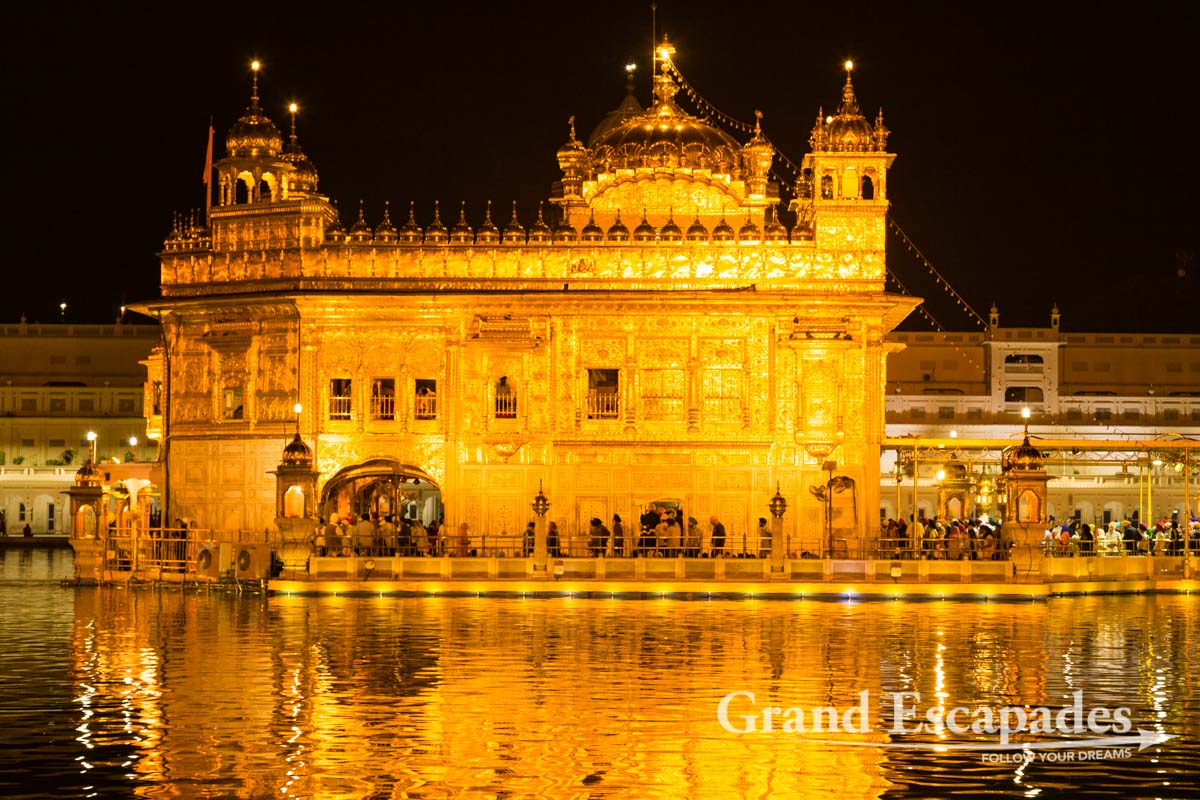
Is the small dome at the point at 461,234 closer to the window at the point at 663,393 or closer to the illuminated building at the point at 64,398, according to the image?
the window at the point at 663,393

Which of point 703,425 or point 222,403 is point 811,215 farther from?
point 222,403

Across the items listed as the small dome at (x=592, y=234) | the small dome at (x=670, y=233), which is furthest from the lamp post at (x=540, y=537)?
the small dome at (x=670, y=233)

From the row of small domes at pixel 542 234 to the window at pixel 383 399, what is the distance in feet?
10.3

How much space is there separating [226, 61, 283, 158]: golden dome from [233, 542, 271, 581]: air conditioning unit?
11242mm

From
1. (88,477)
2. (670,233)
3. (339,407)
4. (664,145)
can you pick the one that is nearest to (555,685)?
(88,477)

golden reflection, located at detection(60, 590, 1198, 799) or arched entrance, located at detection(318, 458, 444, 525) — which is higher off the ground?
arched entrance, located at detection(318, 458, 444, 525)

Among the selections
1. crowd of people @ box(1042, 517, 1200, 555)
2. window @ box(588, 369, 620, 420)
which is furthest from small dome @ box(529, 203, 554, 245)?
crowd of people @ box(1042, 517, 1200, 555)

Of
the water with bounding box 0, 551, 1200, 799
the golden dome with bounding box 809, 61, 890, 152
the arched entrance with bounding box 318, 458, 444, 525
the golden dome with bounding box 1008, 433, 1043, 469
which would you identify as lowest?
the water with bounding box 0, 551, 1200, 799

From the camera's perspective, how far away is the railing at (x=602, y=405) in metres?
42.5

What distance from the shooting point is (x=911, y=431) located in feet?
276

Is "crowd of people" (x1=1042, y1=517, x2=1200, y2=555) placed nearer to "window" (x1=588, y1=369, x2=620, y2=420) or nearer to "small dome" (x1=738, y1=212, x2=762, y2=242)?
"small dome" (x1=738, y1=212, x2=762, y2=242)

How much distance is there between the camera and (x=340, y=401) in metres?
42.8

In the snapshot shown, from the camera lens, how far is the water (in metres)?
15.6

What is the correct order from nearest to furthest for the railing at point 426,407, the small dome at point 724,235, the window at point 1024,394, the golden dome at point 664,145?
the railing at point 426,407, the small dome at point 724,235, the golden dome at point 664,145, the window at point 1024,394
